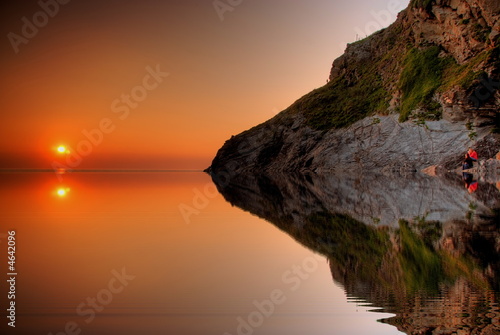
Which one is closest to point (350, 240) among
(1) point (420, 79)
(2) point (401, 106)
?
(2) point (401, 106)

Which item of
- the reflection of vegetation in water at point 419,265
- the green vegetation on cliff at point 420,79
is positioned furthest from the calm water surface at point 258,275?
the green vegetation on cliff at point 420,79

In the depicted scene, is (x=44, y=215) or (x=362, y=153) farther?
(x=362, y=153)

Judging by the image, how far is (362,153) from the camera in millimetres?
61625

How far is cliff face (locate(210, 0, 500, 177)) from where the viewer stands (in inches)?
1964

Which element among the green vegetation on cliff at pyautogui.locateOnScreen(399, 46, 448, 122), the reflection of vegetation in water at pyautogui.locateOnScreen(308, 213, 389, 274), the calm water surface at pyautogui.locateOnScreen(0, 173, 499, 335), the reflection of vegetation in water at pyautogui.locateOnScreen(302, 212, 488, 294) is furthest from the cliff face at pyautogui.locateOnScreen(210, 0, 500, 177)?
the calm water surface at pyautogui.locateOnScreen(0, 173, 499, 335)

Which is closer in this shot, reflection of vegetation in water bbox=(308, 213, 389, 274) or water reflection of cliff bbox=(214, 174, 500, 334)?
water reflection of cliff bbox=(214, 174, 500, 334)

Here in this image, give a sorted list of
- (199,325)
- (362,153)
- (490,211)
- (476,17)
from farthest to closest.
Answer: (362,153), (476,17), (490,211), (199,325)

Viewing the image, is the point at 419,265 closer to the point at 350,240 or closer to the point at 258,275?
the point at 350,240

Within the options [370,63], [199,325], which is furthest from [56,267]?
[370,63]

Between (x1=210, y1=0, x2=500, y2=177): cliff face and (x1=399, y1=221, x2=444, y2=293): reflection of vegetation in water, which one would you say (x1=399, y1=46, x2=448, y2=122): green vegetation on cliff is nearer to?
(x1=210, y1=0, x2=500, y2=177): cliff face

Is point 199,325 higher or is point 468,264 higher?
point 199,325

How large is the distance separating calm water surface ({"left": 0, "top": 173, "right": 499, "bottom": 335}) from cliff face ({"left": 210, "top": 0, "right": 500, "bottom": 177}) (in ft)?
132

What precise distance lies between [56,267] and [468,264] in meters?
7.65

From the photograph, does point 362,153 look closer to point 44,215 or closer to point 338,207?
point 338,207
